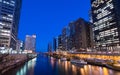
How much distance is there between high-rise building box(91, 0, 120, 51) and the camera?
13675cm

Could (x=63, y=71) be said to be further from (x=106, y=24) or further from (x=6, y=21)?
(x=106, y=24)

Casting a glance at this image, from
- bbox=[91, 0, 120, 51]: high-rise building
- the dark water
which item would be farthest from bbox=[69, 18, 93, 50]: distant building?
the dark water

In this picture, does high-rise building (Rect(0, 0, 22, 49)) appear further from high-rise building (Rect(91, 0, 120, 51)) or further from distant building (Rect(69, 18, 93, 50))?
distant building (Rect(69, 18, 93, 50))

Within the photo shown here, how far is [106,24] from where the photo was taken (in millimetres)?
150500

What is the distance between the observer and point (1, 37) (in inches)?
4968

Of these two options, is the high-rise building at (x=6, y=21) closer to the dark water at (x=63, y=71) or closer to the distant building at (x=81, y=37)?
the dark water at (x=63, y=71)

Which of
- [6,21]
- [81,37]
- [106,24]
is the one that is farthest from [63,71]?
[81,37]

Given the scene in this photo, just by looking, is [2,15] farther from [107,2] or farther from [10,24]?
[107,2]

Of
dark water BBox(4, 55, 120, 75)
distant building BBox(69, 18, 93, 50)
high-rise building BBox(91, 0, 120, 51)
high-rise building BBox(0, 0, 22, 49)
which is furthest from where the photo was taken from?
distant building BBox(69, 18, 93, 50)

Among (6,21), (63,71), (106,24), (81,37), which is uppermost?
(6,21)

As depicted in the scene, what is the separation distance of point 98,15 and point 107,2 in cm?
1812

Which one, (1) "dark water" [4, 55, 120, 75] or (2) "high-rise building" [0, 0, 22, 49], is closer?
(1) "dark water" [4, 55, 120, 75]

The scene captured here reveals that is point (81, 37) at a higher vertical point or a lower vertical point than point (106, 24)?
lower

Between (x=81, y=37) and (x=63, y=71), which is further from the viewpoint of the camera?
(x=81, y=37)
